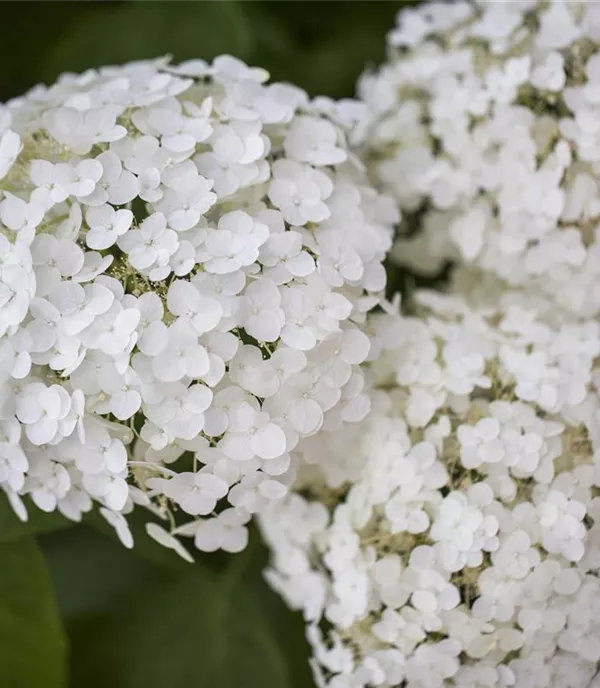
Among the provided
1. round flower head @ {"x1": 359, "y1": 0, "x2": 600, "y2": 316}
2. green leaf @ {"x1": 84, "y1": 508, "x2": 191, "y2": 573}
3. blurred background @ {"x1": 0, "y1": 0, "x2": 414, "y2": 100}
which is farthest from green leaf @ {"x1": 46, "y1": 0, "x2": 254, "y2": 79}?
green leaf @ {"x1": 84, "y1": 508, "x2": 191, "y2": 573}

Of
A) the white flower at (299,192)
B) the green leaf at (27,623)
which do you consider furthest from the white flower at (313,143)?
the green leaf at (27,623)

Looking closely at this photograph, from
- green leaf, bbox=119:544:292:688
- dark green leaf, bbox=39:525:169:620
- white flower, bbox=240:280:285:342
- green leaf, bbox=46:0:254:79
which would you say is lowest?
green leaf, bbox=119:544:292:688

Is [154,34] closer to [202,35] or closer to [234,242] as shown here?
[202,35]

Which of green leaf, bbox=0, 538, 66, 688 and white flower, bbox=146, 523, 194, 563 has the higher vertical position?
white flower, bbox=146, 523, 194, 563

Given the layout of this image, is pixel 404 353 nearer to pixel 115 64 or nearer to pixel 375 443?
pixel 375 443

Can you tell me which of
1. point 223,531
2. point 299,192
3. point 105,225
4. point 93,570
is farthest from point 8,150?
point 93,570

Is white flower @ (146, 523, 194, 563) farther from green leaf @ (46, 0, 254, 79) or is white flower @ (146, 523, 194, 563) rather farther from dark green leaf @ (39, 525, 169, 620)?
green leaf @ (46, 0, 254, 79)
